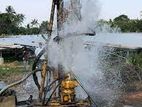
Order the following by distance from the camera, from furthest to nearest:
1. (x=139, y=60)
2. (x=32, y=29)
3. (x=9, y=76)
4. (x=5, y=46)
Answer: (x=32, y=29) → (x=5, y=46) → (x=9, y=76) → (x=139, y=60)

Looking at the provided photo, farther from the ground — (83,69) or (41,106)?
(83,69)

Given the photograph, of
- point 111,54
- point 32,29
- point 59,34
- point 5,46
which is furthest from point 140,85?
point 32,29

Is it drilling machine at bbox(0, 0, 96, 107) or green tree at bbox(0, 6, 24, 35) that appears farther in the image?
green tree at bbox(0, 6, 24, 35)

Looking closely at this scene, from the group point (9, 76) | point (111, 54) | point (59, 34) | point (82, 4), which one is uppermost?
point (82, 4)

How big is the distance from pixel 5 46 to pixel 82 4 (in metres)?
29.9

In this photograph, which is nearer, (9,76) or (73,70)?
(73,70)

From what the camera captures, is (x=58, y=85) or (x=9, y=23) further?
(x=9, y=23)

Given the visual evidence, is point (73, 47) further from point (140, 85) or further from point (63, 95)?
point (140, 85)

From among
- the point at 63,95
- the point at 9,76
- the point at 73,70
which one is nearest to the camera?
the point at 63,95

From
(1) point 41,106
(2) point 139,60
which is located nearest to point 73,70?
(1) point 41,106

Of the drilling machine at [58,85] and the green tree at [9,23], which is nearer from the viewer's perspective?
the drilling machine at [58,85]

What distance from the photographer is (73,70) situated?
29.5ft

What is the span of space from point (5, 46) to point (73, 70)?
29.2m

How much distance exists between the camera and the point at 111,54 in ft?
67.1
